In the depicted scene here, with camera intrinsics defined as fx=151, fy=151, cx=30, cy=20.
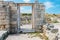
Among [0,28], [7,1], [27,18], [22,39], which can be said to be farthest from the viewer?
A: [27,18]

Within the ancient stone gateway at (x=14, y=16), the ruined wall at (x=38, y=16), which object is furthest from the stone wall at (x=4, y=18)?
the ruined wall at (x=38, y=16)

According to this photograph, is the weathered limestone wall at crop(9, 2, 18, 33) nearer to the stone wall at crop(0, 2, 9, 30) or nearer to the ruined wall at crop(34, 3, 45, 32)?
the stone wall at crop(0, 2, 9, 30)

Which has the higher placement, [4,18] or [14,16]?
[14,16]

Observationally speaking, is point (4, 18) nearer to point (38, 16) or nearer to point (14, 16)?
point (14, 16)

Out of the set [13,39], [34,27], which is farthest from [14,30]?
[13,39]

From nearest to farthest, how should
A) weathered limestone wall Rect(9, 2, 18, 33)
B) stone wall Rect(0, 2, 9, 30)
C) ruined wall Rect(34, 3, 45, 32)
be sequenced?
stone wall Rect(0, 2, 9, 30) < weathered limestone wall Rect(9, 2, 18, 33) < ruined wall Rect(34, 3, 45, 32)

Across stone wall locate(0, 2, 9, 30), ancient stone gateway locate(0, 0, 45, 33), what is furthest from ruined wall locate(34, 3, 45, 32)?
stone wall locate(0, 2, 9, 30)

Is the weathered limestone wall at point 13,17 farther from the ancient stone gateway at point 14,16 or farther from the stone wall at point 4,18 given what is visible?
the stone wall at point 4,18

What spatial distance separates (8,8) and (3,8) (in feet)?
1.60

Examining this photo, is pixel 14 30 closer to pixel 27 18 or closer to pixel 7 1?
pixel 7 1

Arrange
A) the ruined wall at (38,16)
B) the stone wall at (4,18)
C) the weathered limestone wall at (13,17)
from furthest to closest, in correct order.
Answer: the ruined wall at (38,16), the weathered limestone wall at (13,17), the stone wall at (4,18)

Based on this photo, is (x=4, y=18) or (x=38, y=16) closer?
(x=4, y=18)

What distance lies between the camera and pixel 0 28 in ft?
41.4

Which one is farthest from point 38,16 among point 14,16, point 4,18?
point 4,18
